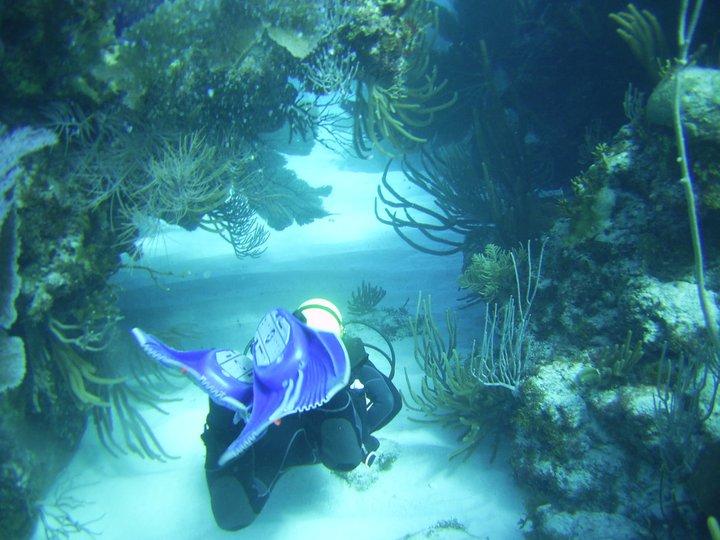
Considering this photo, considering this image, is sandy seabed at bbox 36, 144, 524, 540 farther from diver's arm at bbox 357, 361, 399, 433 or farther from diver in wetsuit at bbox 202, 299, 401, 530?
diver's arm at bbox 357, 361, 399, 433

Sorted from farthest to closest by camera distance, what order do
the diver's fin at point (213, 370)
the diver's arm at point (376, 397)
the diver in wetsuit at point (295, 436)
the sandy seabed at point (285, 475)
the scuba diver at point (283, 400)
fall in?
the sandy seabed at point (285, 475)
the diver's arm at point (376, 397)
the diver in wetsuit at point (295, 436)
the diver's fin at point (213, 370)
the scuba diver at point (283, 400)

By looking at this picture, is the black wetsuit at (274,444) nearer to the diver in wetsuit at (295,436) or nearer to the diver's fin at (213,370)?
the diver in wetsuit at (295,436)

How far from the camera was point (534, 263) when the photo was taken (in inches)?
148

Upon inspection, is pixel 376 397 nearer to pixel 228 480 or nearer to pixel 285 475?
pixel 228 480

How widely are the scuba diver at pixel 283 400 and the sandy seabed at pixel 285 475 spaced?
1.96ft

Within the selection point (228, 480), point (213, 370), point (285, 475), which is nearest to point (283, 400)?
point (213, 370)

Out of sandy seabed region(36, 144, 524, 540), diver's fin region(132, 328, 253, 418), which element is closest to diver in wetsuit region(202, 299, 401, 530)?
diver's fin region(132, 328, 253, 418)

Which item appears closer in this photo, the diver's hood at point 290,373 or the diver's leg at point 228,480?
the diver's hood at point 290,373

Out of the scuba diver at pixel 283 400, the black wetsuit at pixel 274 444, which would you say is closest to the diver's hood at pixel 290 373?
the scuba diver at pixel 283 400

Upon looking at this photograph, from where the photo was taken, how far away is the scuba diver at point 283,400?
1.75 metres

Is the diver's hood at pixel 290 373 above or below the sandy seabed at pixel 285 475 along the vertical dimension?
above

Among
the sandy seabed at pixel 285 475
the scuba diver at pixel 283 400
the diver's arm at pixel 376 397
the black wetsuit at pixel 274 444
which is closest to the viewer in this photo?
the scuba diver at pixel 283 400

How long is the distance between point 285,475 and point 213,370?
4.99ft

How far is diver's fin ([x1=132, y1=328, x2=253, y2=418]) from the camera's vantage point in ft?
6.82
